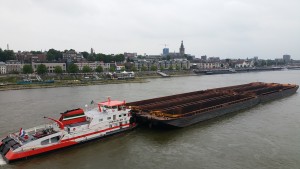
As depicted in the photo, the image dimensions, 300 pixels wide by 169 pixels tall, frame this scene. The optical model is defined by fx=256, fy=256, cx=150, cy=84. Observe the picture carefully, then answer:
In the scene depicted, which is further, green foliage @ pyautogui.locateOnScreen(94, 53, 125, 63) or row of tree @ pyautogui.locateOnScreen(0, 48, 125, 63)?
green foliage @ pyautogui.locateOnScreen(94, 53, 125, 63)

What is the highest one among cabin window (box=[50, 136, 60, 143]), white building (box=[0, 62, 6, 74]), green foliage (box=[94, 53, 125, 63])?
green foliage (box=[94, 53, 125, 63])

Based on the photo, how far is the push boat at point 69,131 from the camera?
19.2 metres

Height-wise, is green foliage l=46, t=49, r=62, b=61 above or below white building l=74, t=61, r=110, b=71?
above

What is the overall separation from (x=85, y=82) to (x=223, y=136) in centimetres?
5740

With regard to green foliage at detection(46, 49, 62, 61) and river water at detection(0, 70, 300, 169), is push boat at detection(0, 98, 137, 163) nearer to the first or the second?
river water at detection(0, 70, 300, 169)

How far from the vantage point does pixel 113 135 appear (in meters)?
24.2

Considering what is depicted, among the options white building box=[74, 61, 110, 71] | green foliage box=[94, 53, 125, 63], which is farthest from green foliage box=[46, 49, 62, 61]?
white building box=[74, 61, 110, 71]

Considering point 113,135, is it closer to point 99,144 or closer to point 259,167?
point 99,144

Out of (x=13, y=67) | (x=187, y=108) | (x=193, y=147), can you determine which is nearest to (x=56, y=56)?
(x=13, y=67)

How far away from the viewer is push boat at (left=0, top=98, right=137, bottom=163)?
63.0 ft

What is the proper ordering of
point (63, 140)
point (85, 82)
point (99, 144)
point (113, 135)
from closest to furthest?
1. point (63, 140)
2. point (99, 144)
3. point (113, 135)
4. point (85, 82)

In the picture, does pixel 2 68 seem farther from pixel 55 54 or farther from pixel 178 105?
pixel 178 105

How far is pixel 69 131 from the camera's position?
21.3 meters

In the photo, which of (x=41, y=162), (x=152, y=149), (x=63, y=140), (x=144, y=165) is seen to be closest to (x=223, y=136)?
(x=152, y=149)
